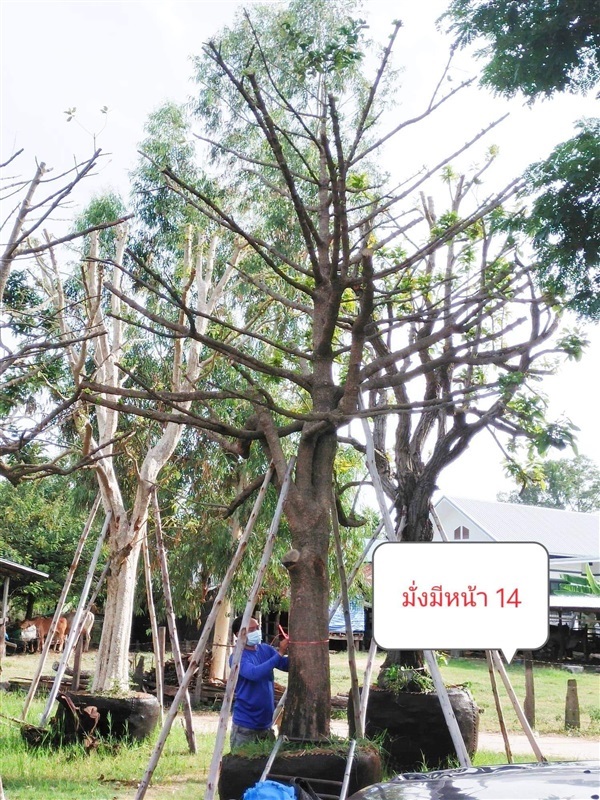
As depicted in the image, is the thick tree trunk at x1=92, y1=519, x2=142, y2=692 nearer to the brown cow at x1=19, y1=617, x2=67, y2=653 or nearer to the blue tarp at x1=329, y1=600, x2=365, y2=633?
the brown cow at x1=19, y1=617, x2=67, y2=653

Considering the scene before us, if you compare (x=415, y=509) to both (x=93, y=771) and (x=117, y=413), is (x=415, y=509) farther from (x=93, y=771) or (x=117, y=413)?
(x=117, y=413)

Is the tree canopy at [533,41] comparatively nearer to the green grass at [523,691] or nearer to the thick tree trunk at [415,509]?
the thick tree trunk at [415,509]

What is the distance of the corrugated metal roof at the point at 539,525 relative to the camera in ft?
117

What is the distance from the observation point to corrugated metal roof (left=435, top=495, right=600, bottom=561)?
117ft

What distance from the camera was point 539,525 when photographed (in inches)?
1473

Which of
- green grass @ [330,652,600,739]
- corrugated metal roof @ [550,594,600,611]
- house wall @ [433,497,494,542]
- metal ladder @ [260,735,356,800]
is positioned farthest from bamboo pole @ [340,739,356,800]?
house wall @ [433,497,494,542]

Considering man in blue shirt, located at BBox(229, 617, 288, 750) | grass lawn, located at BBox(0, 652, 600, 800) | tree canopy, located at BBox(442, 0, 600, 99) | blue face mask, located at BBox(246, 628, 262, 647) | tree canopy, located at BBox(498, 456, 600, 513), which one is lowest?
grass lawn, located at BBox(0, 652, 600, 800)

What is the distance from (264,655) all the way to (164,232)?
40.1 feet

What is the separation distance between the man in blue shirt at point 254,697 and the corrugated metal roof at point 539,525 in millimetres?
28838

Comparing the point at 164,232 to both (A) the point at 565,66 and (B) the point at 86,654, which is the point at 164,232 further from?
(B) the point at 86,654

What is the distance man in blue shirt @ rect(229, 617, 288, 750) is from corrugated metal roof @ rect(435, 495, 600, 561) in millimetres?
28838

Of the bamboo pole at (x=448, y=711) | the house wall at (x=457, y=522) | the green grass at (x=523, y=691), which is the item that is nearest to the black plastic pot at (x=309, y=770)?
the bamboo pole at (x=448, y=711)

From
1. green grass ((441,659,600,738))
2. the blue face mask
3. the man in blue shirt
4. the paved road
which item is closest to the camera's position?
the man in blue shirt

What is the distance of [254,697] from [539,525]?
31905 millimetres
